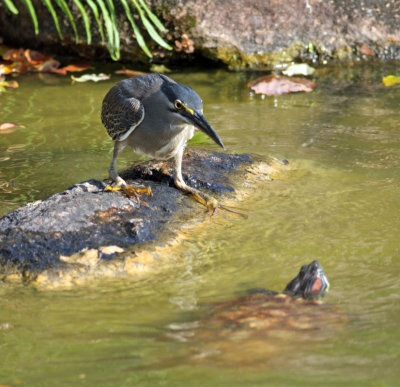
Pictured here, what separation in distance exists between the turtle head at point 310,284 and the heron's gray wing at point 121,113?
150 centimetres

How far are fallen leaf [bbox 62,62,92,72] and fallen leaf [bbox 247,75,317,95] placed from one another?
2.10 metres

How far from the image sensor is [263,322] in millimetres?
2654

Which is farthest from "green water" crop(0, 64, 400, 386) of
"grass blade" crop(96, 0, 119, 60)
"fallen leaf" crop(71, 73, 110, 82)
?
"grass blade" crop(96, 0, 119, 60)

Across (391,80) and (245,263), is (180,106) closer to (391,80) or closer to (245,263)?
(245,263)

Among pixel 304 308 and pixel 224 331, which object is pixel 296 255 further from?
pixel 224 331

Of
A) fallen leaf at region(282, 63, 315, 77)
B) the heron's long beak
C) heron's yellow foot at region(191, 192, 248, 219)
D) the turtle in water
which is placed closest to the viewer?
the turtle in water

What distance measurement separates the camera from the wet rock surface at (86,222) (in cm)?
320

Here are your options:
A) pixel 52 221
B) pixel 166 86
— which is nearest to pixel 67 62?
pixel 166 86

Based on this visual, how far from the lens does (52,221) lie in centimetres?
332

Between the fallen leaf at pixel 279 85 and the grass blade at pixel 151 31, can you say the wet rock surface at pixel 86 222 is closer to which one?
the fallen leaf at pixel 279 85

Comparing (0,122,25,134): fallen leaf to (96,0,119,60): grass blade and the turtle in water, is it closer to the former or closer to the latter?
(96,0,119,60): grass blade

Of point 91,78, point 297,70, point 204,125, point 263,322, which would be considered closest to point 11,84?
point 91,78

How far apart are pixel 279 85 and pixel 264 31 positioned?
3.43 feet

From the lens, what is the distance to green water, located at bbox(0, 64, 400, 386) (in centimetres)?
237
